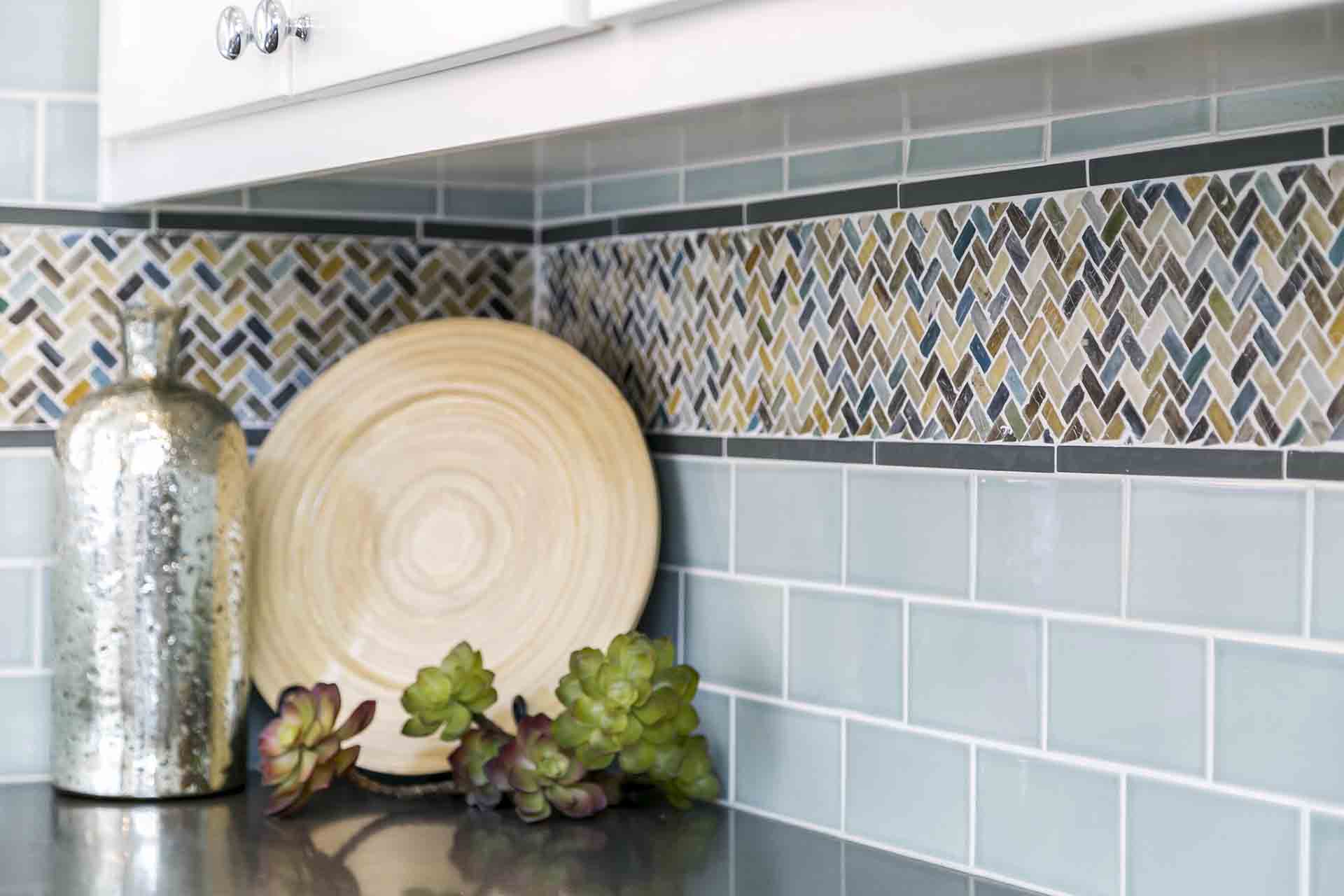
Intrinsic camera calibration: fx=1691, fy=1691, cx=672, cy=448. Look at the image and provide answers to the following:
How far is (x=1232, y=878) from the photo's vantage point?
98 cm

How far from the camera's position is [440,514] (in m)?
1.45

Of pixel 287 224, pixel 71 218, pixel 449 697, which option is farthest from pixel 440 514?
pixel 71 218

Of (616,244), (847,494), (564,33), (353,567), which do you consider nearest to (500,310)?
(616,244)

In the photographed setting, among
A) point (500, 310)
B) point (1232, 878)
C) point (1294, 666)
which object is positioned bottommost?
point (1232, 878)

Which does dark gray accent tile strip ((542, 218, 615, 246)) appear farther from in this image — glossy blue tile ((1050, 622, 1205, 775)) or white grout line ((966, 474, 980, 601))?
glossy blue tile ((1050, 622, 1205, 775))

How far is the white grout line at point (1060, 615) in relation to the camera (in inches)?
37.2

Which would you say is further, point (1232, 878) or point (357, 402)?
point (357, 402)

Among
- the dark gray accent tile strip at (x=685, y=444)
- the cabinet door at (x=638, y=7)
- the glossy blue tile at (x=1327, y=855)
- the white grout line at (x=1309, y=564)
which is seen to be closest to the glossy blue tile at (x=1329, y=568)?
the white grout line at (x=1309, y=564)

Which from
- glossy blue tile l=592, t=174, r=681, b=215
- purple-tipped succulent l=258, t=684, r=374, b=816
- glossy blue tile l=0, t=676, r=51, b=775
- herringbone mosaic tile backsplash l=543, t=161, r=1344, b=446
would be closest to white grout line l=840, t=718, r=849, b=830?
herringbone mosaic tile backsplash l=543, t=161, r=1344, b=446

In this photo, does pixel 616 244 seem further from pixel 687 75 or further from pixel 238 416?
pixel 687 75

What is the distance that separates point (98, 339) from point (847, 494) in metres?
0.68

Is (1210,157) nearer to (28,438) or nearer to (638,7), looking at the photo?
(638,7)

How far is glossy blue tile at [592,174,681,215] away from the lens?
1.42 meters

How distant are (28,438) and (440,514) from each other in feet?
1.18
